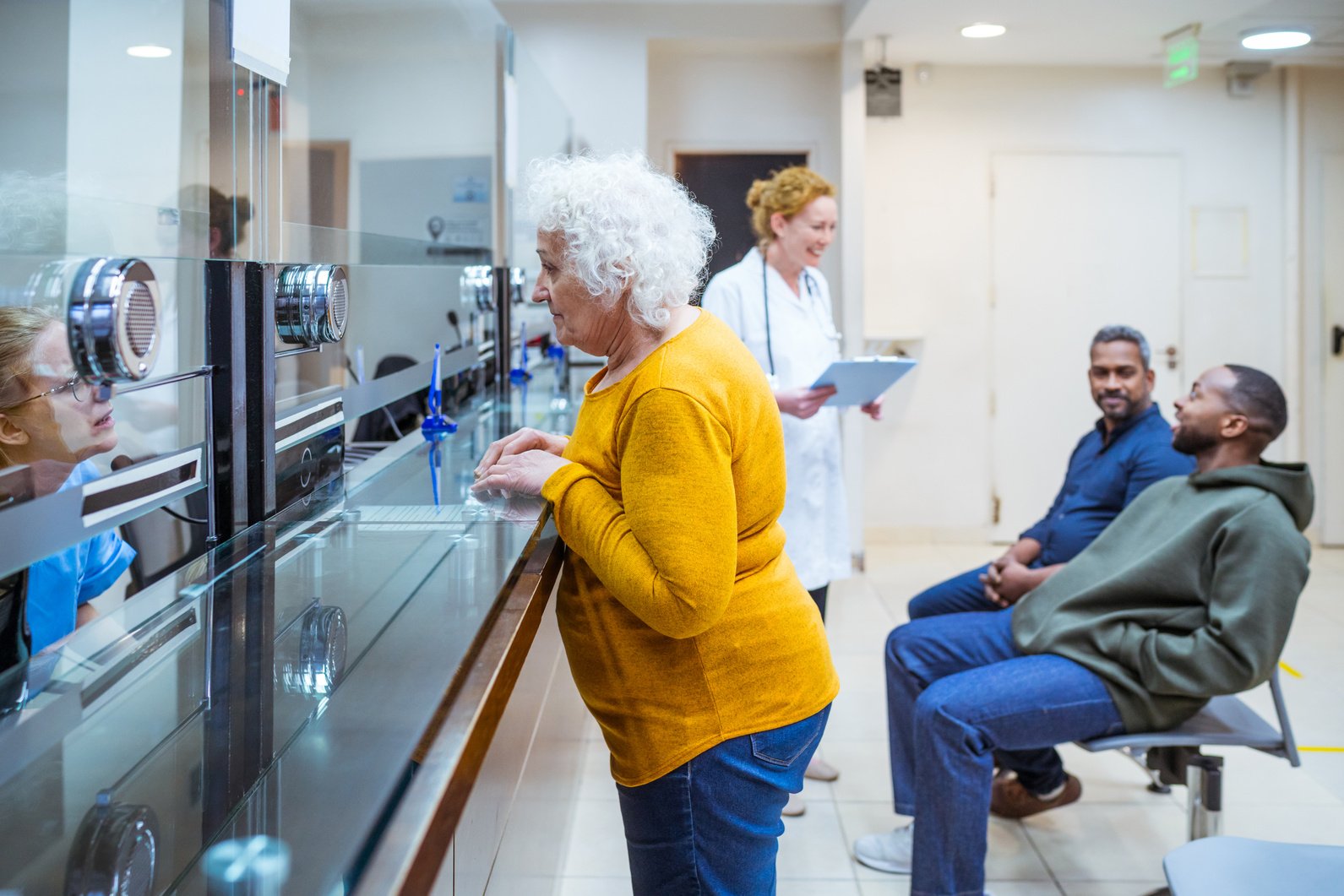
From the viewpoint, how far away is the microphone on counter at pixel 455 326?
112 inches

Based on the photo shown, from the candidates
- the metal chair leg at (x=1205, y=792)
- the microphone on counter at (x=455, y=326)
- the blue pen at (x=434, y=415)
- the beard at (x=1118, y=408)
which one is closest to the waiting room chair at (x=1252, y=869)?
the metal chair leg at (x=1205, y=792)

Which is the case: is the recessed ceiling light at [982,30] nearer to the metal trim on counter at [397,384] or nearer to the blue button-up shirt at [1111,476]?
the blue button-up shirt at [1111,476]

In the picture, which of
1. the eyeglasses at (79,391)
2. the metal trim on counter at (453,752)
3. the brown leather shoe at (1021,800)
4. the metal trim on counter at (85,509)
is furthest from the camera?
the brown leather shoe at (1021,800)

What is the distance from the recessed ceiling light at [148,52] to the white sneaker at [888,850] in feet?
6.73

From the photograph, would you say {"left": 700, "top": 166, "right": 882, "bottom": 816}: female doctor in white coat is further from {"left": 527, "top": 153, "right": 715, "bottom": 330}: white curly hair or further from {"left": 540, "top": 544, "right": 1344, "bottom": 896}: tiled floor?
{"left": 527, "top": 153, "right": 715, "bottom": 330}: white curly hair

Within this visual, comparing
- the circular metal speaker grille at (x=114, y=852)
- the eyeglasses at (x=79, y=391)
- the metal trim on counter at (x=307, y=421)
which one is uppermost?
the eyeglasses at (x=79, y=391)

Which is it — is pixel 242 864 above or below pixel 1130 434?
below

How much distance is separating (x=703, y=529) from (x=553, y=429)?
130 cm

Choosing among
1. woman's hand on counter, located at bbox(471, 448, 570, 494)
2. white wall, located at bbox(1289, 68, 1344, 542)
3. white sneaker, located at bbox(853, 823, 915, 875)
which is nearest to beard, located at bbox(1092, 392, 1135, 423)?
white sneaker, located at bbox(853, 823, 915, 875)

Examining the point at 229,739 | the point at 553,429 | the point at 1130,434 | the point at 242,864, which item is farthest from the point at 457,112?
the point at 242,864

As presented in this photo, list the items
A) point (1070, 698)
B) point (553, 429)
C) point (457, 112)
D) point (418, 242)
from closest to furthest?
point (1070, 698), point (553, 429), point (418, 242), point (457, 112)

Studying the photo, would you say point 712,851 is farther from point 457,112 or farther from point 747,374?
point 457,112

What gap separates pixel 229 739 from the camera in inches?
37.1

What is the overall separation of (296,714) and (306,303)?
2.52ft
